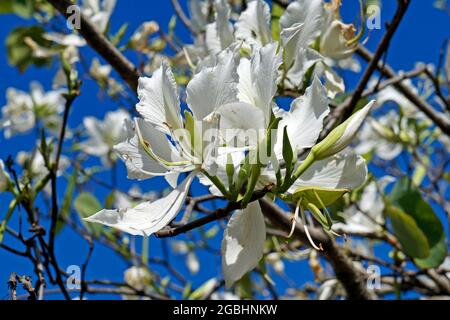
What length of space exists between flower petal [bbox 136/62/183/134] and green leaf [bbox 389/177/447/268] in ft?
2.03

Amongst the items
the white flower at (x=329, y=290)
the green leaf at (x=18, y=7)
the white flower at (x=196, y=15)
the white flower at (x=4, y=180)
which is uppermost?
the green leaf at (x=18, y=7)

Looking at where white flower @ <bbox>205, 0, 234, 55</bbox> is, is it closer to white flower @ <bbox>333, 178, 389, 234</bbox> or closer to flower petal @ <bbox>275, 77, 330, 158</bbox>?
flower petal @ <bbox>275, 77, 330, 158</bbox>

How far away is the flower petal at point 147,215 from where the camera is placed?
626 millimetres

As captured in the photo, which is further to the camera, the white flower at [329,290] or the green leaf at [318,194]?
the white flower at [329,290]

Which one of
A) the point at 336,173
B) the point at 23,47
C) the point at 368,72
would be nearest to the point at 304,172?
the point at 336,173

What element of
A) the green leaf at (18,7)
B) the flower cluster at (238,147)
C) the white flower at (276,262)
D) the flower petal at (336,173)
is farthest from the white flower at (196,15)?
the white flower at (276,262)

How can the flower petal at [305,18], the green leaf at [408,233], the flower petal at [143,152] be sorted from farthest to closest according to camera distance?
1. the green leaf at [408,233]
2. the flower petal at [305,18]
3. the flower petal at [143,152]

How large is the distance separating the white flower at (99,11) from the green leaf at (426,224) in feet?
2.48

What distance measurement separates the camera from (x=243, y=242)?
688 mm

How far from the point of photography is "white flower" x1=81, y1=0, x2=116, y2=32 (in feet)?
4.66

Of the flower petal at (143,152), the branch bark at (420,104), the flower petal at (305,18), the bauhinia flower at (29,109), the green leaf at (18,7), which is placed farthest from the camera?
the bauhinia flower at (29,109)

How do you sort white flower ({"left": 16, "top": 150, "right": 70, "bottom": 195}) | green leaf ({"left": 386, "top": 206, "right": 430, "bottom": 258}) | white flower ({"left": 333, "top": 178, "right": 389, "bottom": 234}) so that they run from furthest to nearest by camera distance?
white flower ({"left": 333, "top": 178, "right": 389, "bottom": 234}) → white flower ({"left": 16, "top": 150, "right": 70, "bottom": 195}) → green leaf ({"left": 386, "top": 206, "right": 430, "bottom": 258})

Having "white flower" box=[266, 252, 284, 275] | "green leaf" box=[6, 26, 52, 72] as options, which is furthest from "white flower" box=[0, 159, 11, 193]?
"white flower" box=[266, 252, 284, 275]

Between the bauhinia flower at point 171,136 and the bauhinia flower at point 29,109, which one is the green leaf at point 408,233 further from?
the bauhinia flower at point 29,109
